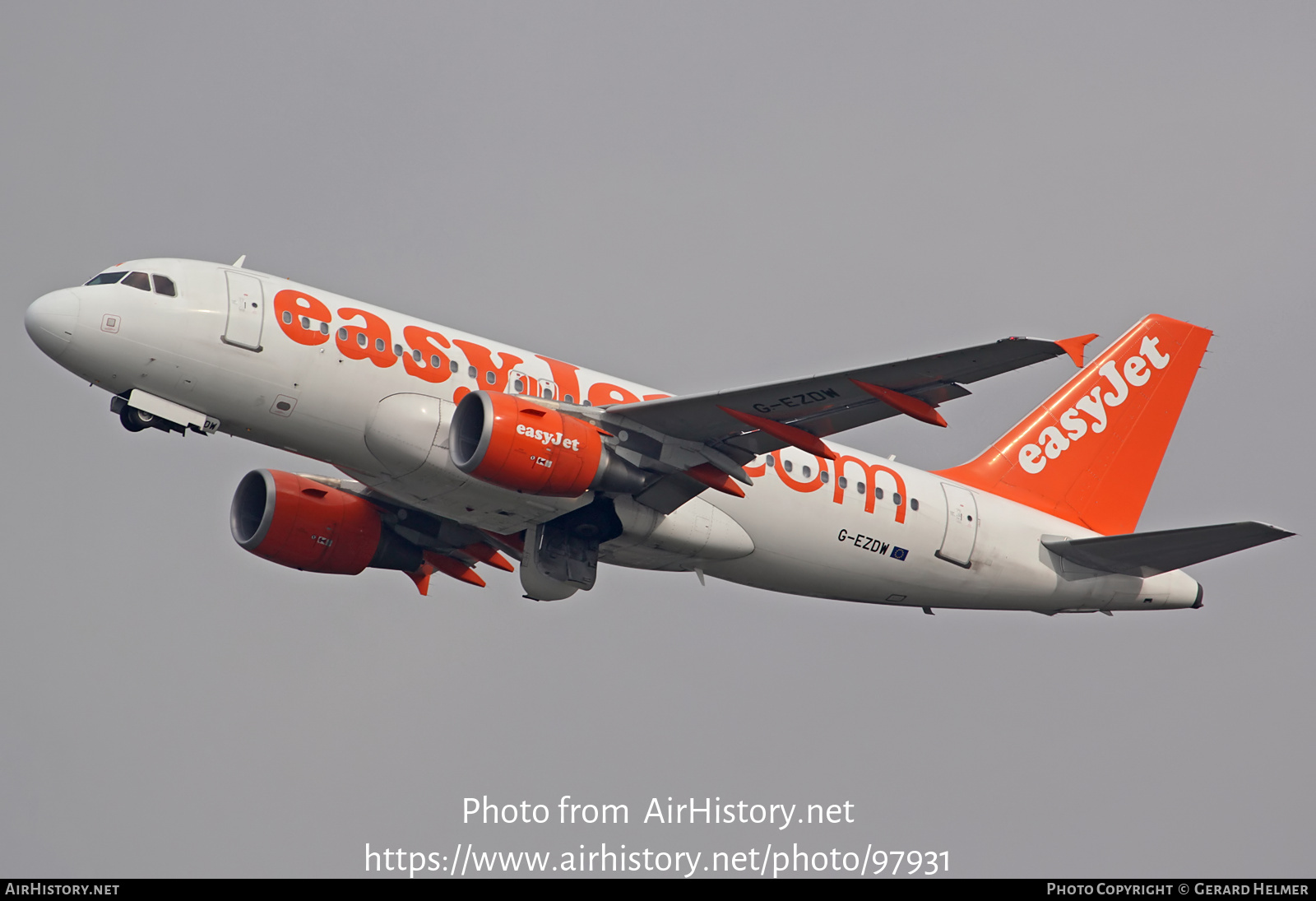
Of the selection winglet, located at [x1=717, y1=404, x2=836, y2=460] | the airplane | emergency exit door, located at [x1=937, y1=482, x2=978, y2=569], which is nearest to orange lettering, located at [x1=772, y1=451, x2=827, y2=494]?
the airplane

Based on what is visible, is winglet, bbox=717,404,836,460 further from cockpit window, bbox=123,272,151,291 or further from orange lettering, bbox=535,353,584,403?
cockpit window, bbox=123,272,151,291

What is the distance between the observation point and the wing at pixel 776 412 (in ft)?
91.2

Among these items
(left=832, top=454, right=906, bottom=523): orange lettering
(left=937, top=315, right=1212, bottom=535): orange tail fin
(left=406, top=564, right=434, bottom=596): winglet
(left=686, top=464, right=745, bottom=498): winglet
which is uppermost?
(left=937, top=315, right=1212, bottom=535): orange tail fin

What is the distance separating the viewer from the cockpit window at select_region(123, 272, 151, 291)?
2938 centimetres

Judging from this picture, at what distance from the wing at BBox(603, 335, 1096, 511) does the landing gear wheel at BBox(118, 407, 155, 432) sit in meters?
9.10

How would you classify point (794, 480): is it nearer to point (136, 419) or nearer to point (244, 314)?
point (244, 314)

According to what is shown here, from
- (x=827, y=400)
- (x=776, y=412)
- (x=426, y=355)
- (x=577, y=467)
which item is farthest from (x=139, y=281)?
(x=827, y=400)

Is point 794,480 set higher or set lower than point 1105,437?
lower

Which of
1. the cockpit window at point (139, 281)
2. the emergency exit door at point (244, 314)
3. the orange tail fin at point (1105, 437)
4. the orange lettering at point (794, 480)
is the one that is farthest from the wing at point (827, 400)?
the cockpit window at point (139, 281)

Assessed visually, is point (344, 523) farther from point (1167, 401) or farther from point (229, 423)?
point (1167, 401)

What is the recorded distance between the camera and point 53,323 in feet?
93.6

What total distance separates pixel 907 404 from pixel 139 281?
15402mm

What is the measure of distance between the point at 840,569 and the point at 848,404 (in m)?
5.98

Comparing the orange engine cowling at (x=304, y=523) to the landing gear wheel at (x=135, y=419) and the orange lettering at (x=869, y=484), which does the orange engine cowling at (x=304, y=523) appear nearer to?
the landing gear wheel at (x=135, y=419)
